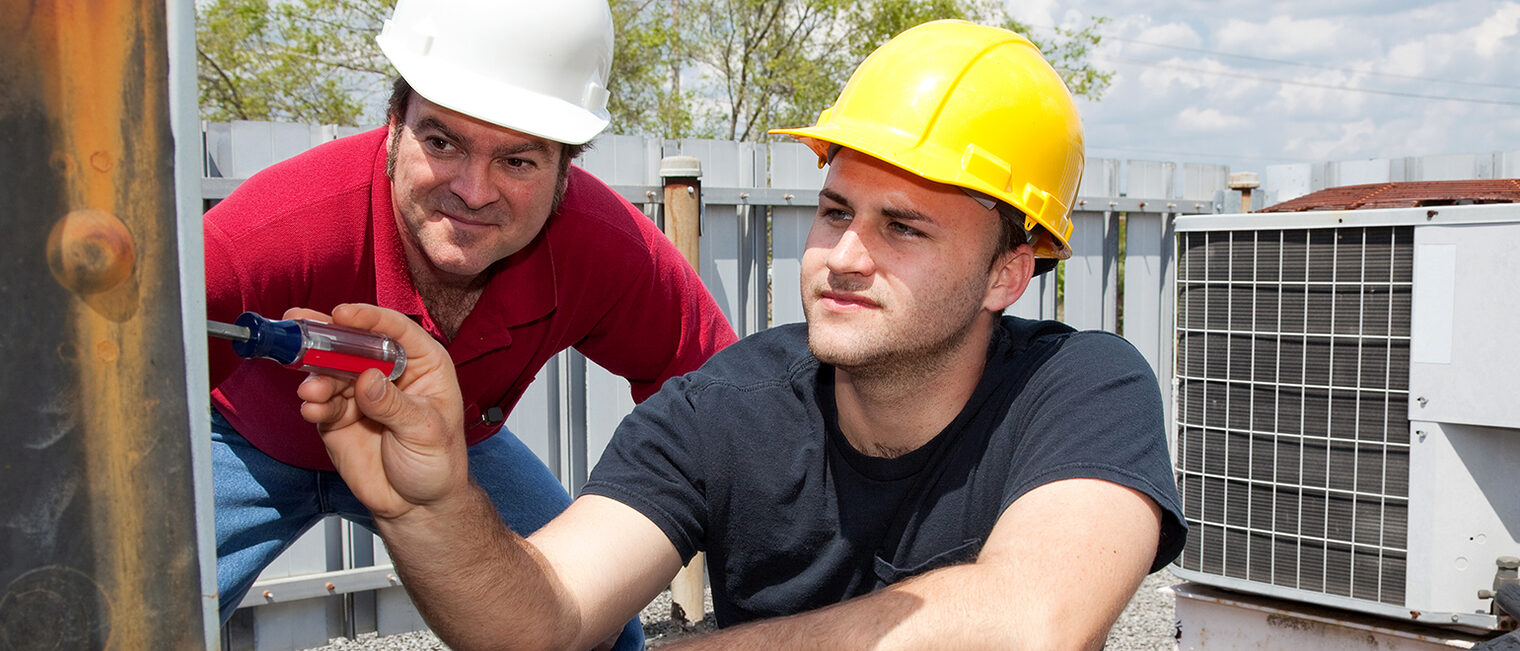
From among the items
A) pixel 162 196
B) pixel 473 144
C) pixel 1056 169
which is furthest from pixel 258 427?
pixel 162 196

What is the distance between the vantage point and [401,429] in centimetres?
147

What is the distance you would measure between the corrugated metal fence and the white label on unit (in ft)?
8.50

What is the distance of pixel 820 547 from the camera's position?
79.0 inches

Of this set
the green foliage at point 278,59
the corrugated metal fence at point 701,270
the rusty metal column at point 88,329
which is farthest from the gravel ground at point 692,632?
the green foliage at point 278,59

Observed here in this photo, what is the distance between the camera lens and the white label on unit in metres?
2.76

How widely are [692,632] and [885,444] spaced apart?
266 centimetres

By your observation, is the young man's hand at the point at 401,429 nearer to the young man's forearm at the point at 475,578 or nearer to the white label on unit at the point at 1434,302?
the young man's forearm at the point at 475,578

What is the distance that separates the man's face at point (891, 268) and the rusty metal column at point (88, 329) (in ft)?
4.23

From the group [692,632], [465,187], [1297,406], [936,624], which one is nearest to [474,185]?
[465,187]

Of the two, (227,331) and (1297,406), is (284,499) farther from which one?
(1297,406)

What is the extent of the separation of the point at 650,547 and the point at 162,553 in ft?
4.00

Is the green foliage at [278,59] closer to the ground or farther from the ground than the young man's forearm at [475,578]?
farther from the ground

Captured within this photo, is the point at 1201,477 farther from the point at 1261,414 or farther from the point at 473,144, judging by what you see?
the point at 473,144

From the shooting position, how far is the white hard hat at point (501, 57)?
2.30 meters
